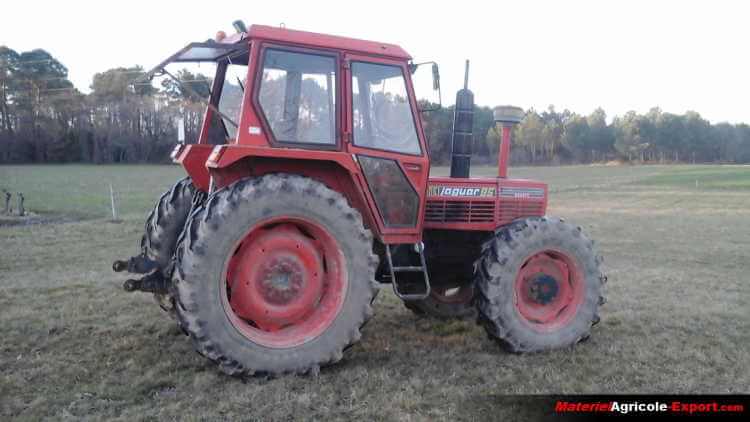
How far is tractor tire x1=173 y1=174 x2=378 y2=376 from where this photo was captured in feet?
14.2

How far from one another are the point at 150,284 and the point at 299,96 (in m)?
1.95

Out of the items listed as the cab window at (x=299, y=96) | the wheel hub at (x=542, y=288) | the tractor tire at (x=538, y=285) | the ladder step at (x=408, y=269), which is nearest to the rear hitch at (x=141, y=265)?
the cab window at (x=299, y=96)

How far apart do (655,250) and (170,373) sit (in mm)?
10691

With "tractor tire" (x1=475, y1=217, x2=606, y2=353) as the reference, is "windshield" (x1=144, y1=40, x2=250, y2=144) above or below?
above

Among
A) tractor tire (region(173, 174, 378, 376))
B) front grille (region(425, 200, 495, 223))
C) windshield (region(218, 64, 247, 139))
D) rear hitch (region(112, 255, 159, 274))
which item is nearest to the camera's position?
tractor tire (region(173, 174, 378, 376))

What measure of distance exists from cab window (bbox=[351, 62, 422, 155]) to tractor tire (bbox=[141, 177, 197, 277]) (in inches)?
72.1

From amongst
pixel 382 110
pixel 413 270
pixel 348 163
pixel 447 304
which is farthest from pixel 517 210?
pixel 348 163

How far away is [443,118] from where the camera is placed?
764cm

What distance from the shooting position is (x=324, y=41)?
16.1 ft

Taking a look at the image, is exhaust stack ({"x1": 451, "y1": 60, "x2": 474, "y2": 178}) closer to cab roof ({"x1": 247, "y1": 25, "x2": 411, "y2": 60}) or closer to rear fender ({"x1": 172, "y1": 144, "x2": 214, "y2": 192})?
cab roof ({"x1": 247, "y1": 25, "x2": 411, "y2": 60})

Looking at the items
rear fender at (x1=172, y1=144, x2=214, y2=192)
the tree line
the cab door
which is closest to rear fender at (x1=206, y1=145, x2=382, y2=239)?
the cab door

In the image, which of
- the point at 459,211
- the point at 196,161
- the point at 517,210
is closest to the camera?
the point at 196,161

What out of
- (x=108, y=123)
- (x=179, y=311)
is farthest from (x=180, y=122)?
(x=108, y=123)

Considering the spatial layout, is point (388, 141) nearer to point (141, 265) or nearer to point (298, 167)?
point (298, 167)
